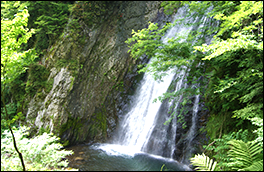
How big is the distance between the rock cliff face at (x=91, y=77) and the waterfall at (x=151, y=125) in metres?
1.10

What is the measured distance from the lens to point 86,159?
26.3ft

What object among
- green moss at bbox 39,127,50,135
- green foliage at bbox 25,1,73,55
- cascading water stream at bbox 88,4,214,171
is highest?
green foliage at bbox 25,1,73,55

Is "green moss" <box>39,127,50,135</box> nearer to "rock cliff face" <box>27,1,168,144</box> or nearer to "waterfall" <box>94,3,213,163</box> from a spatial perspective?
"rock cliff face" <box>27,1,168,144</box>

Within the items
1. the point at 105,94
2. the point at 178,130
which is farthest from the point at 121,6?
the point at 178,130

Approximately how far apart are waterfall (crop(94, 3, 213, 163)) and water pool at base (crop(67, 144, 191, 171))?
0.82ft

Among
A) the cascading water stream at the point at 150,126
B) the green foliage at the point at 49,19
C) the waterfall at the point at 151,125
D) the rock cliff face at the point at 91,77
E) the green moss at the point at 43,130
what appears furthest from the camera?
the green foliage at the point at 49,19

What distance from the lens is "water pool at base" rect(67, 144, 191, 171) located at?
23.1ft

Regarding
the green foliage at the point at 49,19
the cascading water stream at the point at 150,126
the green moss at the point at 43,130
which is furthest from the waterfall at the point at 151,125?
the green foliage at the point at 49,19

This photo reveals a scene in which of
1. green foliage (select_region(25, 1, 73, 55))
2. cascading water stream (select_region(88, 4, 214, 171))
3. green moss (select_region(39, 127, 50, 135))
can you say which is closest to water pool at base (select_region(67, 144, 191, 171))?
cascading water stream (select_region(88, 4, 214, 171))

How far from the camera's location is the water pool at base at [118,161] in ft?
23.1

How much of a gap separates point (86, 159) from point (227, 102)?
6.82 metres

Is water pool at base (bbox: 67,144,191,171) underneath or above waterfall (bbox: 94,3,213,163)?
underneath

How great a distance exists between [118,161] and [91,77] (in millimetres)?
5651

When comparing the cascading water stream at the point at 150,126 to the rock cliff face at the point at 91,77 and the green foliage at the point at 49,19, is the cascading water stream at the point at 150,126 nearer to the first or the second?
the rock cliff face at the point at 91,77
